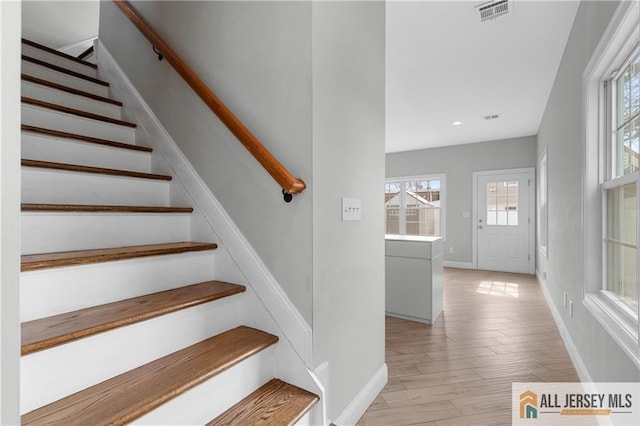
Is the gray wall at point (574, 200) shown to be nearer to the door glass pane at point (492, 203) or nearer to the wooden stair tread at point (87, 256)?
the wooden stair tread at point (87, 256)

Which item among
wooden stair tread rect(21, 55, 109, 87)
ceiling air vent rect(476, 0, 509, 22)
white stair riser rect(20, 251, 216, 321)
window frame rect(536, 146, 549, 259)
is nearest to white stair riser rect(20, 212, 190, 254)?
white stair riser rect(20, 251, 216, 321)

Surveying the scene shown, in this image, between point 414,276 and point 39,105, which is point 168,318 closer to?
point 39,105

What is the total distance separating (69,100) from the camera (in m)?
2.09

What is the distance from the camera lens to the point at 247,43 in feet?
5.41

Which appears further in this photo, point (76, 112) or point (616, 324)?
point (76, 112)

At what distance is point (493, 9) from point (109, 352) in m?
3.10

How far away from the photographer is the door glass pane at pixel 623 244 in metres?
1.59

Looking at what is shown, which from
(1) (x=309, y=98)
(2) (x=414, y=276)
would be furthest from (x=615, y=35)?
(2) (x=414, y=276)

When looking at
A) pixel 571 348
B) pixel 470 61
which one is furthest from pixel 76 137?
pixel 571 348

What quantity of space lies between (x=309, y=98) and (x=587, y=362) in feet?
7.69

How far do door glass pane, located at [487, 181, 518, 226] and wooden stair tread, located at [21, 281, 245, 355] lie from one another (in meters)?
6.17

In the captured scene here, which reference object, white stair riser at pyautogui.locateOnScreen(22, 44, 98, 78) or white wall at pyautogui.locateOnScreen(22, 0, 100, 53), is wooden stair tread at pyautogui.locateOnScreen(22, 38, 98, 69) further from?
white wall at pyautogui.locateOnScreen(22, 0, 100, 53)

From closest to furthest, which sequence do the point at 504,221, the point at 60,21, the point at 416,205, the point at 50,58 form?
the point at 50,58, the point at 60,21, the point at 504,221, the point at 416,205

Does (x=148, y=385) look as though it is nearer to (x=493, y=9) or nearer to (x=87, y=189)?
(x=87, y=189)
